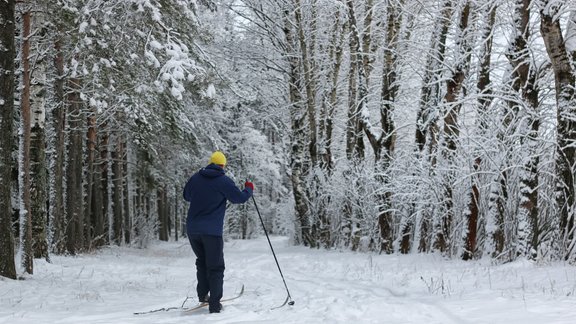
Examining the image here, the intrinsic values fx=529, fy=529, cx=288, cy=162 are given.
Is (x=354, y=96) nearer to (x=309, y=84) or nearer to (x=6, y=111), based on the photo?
(x=309, y=84)

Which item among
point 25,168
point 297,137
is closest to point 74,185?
point 25,168

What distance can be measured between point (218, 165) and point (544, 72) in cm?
545

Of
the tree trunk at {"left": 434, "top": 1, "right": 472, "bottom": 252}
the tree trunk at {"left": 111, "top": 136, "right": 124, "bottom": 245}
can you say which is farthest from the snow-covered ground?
the tree trunk at {"left": 111, "top": 136, "right": 124, "bottom": 245}

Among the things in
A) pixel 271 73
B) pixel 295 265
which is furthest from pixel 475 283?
pixel 271 73

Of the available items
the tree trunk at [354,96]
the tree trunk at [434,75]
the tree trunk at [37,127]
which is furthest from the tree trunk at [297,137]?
the tree trunk at [37,127]

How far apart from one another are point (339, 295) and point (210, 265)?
181cm

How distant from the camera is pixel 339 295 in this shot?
697 cm

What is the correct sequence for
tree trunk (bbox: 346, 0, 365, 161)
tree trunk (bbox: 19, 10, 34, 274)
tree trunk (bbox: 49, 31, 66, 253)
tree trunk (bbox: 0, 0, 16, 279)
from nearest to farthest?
tree trunk (bbox: 0, 0, 16, 279), tree trunk (bbox: 19, 10, 34, 274), tree trunk (bbox: 49, 31, 66, 253), tree trunk (bbox: 346, 0, 365, 161)

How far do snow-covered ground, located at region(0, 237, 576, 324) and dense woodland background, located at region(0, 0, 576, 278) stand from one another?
0.94m

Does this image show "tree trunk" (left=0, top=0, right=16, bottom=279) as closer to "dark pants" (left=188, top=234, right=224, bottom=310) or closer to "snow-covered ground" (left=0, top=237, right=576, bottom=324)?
"snow-covered ground" (left=0, top=237, right=576, bottom=324)

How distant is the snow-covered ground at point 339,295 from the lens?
5180 mm

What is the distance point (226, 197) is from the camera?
6445 mm

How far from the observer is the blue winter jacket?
20.8 feet

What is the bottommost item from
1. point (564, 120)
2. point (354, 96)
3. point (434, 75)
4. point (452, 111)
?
point (564, 120)
